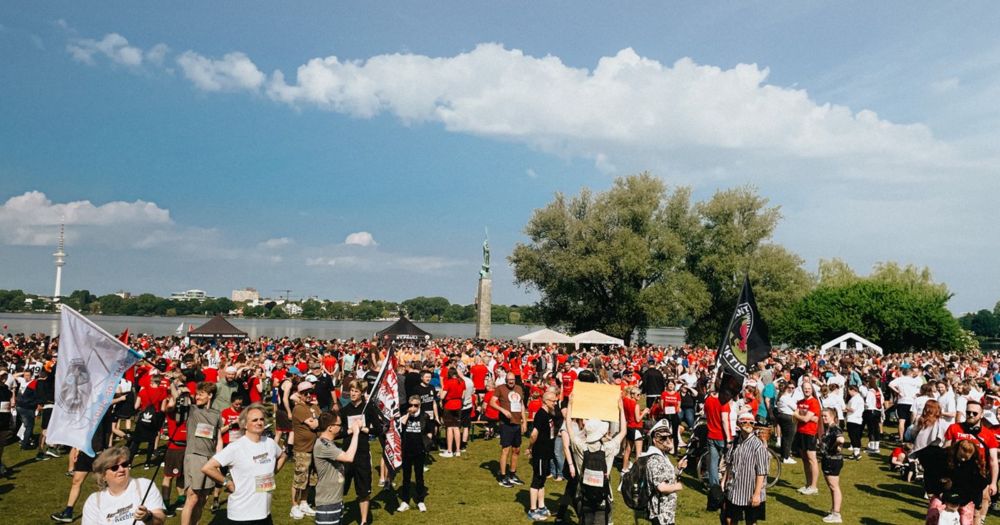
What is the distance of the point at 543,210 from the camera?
51812 mm

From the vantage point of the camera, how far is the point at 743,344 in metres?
10.7

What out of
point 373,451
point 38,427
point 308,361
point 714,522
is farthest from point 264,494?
point 38,427

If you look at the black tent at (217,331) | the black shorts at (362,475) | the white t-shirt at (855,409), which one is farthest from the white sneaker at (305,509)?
the black tent at (217,331)

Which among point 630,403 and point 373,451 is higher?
point 630,403

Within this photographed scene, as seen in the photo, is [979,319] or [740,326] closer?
[740,326]

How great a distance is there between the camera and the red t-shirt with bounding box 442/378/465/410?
13.0 meters

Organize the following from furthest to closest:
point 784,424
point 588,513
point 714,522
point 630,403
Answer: point 784,424 → point 630,403 → point 714,522 → point 588,513

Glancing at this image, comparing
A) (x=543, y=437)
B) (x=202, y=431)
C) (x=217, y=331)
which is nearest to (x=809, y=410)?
(x=543, y=437)

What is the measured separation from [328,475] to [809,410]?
798cm

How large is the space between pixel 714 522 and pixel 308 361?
11967 mm

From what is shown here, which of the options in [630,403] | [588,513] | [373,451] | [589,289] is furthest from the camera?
[589,289]

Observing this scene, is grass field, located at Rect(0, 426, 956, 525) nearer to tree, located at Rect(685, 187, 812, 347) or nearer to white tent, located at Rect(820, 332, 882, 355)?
white tent, located at Rect(820, 332, 882, 355)

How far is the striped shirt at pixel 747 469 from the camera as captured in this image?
7066mm

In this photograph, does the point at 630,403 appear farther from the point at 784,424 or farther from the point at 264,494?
the point at 264,494
